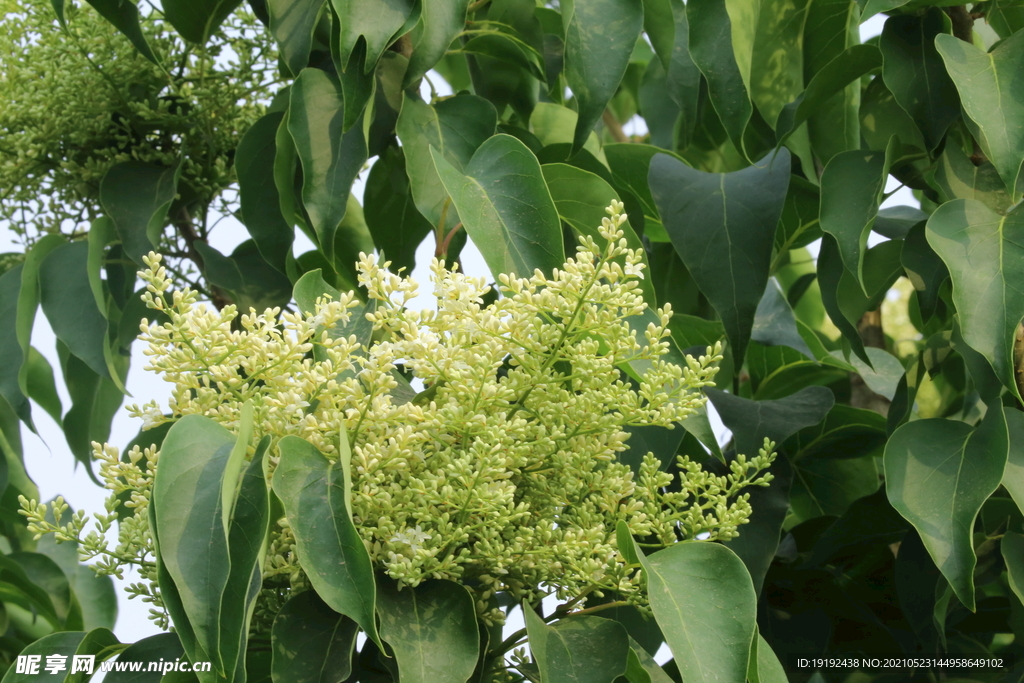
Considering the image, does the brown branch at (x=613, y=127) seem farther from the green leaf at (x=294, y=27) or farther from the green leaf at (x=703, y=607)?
the green leaf at (x=703, y=607)

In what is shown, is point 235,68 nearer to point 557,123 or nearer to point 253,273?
point 253,273

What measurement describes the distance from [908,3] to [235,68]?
65 centimetres

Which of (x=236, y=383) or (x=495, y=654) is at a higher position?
(x=236, y=383)

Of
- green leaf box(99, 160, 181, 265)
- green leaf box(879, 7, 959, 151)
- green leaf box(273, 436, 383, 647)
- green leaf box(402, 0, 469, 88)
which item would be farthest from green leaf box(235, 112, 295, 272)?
green leaf box(879, 7, 959, 151)

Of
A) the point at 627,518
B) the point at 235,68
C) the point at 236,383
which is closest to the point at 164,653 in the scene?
the point at 236,383

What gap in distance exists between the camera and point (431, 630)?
59 centimetres

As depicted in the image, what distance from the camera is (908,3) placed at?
0.81 metres

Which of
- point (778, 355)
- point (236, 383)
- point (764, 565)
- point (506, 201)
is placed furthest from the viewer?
point (778, 355)

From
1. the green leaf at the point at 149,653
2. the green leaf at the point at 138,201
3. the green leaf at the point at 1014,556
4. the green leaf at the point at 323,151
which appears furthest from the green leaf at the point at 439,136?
the green leaf at the point at 1014,556

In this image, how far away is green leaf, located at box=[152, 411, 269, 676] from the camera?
48 cm

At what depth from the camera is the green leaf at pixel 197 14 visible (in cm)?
89

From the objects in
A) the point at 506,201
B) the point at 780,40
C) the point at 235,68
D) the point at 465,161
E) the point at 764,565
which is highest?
the point at 235,68

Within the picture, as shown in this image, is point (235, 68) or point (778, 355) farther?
point (778, 355)

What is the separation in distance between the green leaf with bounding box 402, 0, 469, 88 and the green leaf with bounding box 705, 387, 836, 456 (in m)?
0.40
